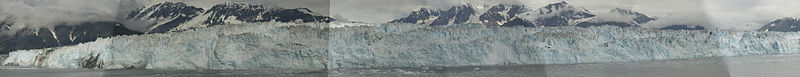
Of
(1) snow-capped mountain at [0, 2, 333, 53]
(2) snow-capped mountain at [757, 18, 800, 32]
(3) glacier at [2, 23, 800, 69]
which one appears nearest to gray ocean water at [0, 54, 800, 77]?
(3) glacier at [2, 23, 800, 69]

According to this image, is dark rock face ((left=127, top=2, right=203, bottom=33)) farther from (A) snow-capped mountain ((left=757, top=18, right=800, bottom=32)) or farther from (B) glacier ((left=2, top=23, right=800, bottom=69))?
Answer: (A) snow-capped mountain ((left=757, top=18, right=800, bottom=32))

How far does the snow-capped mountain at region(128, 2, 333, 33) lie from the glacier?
19.9m

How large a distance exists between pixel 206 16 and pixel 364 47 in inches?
1055

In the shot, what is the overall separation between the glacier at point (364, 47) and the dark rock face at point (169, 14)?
21214 mm

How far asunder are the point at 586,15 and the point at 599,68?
38.6 metres

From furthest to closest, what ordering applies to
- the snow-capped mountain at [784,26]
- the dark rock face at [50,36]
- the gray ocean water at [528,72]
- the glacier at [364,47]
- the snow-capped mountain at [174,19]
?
the snow-capped mountain at [784,26] < the dark rock face at [50,36] < the snow-capped mountain at [174,19] < the glacier at [364,47] < the gray ocean water at [528,72]

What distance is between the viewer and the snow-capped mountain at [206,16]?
40.0 metres

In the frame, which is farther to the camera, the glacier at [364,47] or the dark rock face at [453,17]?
the dark rock face at [453,17]

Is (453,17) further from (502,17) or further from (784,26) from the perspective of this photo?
(784,26)

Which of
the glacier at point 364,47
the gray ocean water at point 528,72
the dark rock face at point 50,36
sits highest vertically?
the dark rock face at point 50,36

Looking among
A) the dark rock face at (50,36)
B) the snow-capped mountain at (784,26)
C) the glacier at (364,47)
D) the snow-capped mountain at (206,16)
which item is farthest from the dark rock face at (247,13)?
the snow-capped mountain at (784,26)

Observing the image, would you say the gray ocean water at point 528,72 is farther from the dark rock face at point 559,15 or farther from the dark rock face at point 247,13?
the dark rock face at point 559,15

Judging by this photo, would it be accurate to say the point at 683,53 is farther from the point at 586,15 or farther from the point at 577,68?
the point at 586,15

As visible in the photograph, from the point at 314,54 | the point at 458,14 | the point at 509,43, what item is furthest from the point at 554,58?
the point at 458,14
